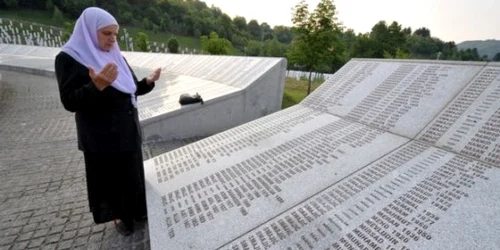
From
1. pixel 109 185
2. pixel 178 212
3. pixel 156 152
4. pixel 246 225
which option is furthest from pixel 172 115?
pixel 246 225

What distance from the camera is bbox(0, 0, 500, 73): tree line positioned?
442 inches

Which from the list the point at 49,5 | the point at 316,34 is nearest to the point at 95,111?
the point at 316,34

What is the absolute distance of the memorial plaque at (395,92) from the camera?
10.0 ft

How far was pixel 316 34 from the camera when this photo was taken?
1109cm

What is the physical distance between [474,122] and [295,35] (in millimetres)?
10163

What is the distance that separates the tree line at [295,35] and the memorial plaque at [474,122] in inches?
340

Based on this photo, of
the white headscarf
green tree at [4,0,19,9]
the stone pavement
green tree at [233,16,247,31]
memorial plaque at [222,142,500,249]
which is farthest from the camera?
green tree at [233,16,247,31]

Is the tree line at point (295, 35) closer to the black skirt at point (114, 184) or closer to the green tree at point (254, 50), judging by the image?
the green tree at point (254, 50)

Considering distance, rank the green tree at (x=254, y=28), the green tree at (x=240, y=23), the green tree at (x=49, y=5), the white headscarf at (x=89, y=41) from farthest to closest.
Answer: the green tree at (x=254, y=28) → the green tree at (x=240, y=23) → the green tree at (x=49, y=5) → the white headscarf at (x=89, y=41)

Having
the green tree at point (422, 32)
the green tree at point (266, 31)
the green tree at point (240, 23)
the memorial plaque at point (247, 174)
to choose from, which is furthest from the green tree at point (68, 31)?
the green tree at point (422, 32)

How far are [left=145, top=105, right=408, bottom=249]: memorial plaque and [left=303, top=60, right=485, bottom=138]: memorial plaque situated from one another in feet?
0.69

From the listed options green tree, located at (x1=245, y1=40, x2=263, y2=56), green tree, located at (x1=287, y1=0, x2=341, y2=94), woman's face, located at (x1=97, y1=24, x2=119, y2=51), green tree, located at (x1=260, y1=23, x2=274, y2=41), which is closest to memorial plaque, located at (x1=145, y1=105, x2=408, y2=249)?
woman's face, located at (x1=97, y1=24, x2=119, y2=51)

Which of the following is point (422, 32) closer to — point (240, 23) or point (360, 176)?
point (240, 23)

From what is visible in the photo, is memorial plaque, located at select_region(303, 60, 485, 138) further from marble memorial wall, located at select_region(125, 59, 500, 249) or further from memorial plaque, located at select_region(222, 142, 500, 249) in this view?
memorial plaque, located at select_region(222, 142, 500, 249)
